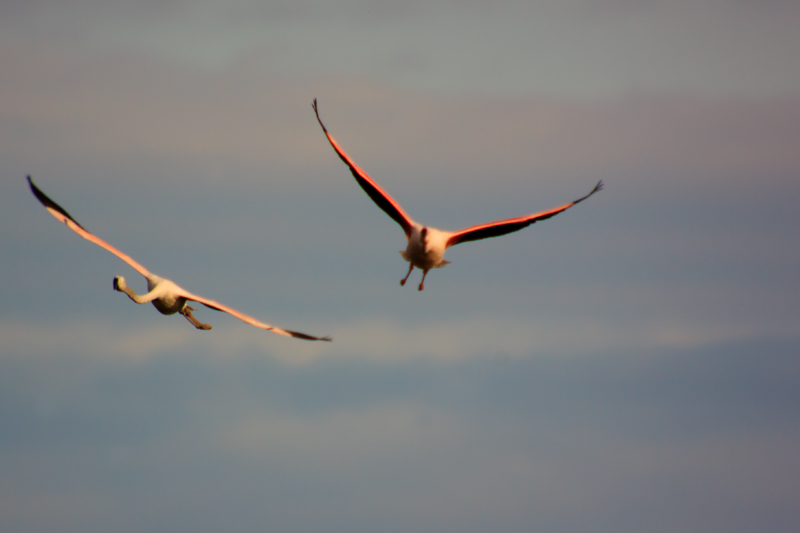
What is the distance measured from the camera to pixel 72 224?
106 feet

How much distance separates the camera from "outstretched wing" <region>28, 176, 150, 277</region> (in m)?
32.3

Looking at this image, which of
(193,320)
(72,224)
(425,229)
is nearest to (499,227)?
(425,229)

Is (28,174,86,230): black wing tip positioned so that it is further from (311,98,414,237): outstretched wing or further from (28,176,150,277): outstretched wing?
(311,98,414,237): outstretched wing

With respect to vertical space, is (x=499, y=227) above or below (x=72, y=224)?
above

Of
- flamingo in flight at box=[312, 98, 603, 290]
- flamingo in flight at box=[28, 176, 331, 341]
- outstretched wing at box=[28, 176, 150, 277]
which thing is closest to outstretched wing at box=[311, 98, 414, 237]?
flamingo in flight at box=[312, 98, 603, 290]

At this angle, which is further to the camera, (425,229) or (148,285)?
(148,285)

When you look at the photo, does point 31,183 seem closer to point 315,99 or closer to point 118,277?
point 118,277

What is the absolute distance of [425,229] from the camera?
30.1 meters

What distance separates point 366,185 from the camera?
3194cm

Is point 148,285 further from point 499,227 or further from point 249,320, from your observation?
point 499,227

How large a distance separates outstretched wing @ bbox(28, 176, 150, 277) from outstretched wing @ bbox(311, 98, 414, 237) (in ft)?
22.7

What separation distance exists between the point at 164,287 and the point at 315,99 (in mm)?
7206

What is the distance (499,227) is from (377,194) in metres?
3.68

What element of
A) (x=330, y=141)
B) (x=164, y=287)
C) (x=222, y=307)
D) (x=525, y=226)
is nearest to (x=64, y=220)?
(x=164, y=287)
